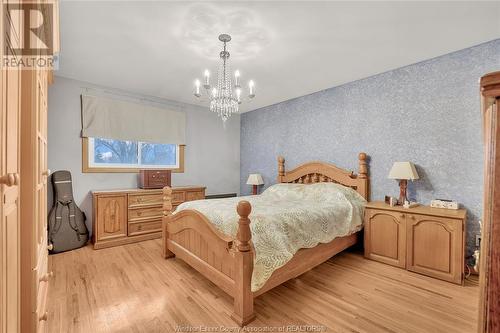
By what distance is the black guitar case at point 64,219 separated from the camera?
9.96ft

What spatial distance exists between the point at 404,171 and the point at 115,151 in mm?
4216

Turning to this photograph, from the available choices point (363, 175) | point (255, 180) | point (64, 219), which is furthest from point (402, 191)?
point (64, 219)

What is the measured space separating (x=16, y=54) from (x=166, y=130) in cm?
357

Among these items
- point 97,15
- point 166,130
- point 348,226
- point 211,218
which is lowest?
point 348,226

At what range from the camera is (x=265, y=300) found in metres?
2.04

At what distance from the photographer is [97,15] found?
1988 millimetres

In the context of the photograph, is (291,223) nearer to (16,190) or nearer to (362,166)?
(362,166)

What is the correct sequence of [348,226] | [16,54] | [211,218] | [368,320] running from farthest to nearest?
1. [348,226]
2. [211,218]
3. [368,320]
4. [16,54]

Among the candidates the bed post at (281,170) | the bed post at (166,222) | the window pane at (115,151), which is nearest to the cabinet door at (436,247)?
the bed post at (281,170)

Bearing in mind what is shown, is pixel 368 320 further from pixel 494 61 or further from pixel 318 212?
pixel 494 61

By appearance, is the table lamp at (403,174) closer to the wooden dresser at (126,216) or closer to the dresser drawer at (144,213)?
the wooden dresser at (126,216)

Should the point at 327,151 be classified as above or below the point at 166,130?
below

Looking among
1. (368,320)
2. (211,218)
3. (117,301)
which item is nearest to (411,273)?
(368,320)

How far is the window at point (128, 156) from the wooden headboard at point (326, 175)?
2.02 metres
